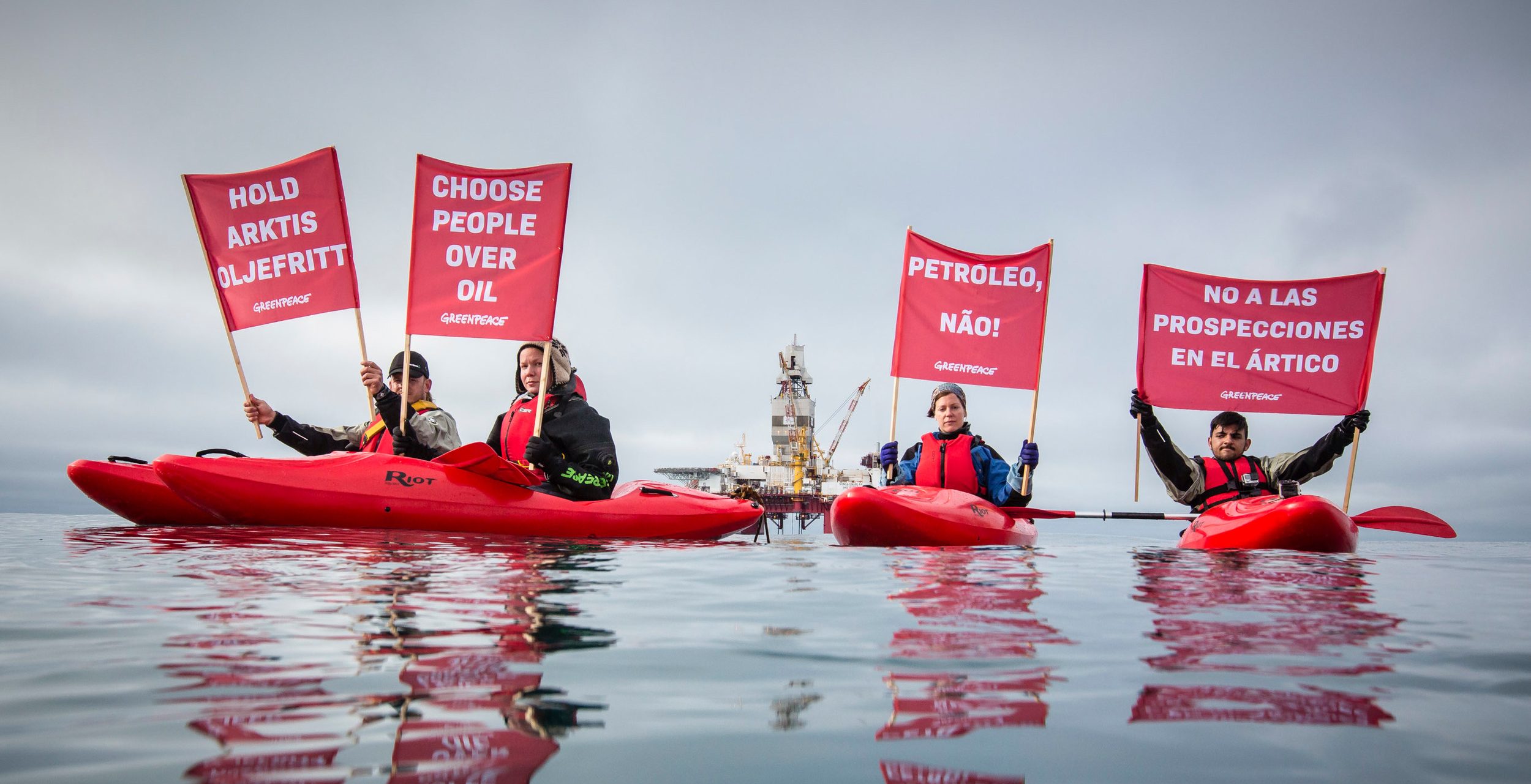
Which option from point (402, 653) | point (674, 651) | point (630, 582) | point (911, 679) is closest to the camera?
point (911, 679)

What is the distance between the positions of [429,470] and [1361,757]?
8.69 metres

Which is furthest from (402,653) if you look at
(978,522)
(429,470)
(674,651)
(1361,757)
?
(978,522)

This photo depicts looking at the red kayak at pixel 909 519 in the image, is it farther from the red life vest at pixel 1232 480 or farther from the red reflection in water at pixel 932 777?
the red reflection in water at pixel 932 777

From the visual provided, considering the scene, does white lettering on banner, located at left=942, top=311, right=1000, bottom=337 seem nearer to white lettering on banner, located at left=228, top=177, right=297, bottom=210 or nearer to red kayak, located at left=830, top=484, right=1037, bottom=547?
red kayak, located at left=830, top=484, right=1037, bottom=547

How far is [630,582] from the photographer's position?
4621 millimetres

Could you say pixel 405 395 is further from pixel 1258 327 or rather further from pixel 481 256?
pixel 1258 327

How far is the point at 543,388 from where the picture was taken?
9.44 meters

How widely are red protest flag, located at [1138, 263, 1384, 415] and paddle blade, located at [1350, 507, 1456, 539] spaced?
1.40 m

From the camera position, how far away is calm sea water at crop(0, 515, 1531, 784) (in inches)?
67.6

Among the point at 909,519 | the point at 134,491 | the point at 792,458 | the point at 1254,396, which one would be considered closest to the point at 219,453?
the point at 134,491

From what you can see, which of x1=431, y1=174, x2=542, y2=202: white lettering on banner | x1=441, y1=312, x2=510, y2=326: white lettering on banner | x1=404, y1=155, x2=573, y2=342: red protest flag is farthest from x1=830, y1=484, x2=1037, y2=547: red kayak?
x1=431, y1=174, x2=542, y2=202: white lettering on banner

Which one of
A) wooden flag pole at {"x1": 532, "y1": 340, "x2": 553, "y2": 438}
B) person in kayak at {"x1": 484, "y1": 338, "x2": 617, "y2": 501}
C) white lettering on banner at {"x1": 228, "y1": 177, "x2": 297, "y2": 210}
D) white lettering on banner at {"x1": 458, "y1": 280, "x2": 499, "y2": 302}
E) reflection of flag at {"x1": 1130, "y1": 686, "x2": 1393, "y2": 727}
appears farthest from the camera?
white lettering on banner at {"x1": 228, "y1": 177, "x2": 297, "y2": 210}

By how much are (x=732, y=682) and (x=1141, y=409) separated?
8.98 meters

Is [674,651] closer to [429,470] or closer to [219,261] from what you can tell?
[429,470]
